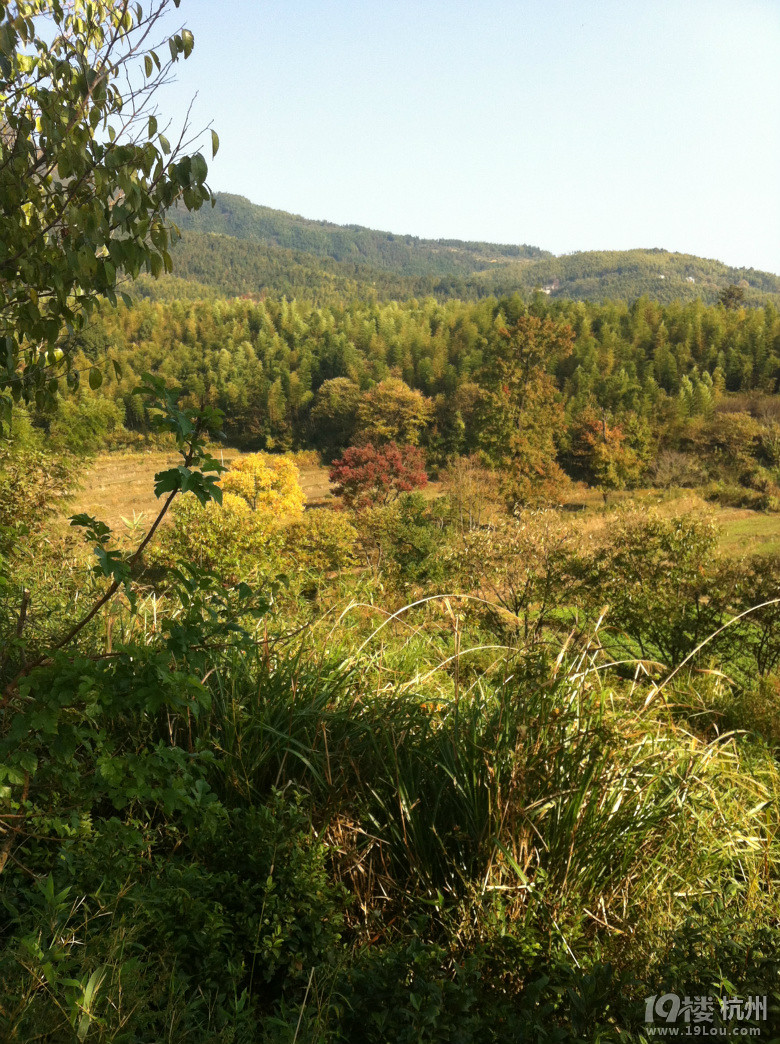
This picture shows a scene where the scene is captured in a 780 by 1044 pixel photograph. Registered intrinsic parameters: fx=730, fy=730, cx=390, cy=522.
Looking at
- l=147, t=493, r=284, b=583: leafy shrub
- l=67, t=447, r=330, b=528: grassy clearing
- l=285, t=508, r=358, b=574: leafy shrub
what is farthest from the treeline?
l=147, t=493, r=284, b=583: leafy shrub

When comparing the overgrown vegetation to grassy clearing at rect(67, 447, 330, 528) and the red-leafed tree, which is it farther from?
grassy clearing at rect(67, 447, 330, 528)

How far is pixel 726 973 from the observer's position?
5.16ft

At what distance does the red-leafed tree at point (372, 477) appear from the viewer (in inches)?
1137

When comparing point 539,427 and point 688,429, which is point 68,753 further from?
point 688,429

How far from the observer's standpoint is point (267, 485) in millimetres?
23781

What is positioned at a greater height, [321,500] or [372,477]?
[372,477]

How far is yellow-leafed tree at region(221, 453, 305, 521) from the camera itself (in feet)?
75.7

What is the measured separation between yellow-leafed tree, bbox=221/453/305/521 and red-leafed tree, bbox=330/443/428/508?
13.2 feet

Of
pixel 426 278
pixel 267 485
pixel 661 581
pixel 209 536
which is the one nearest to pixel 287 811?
pixel 209 536

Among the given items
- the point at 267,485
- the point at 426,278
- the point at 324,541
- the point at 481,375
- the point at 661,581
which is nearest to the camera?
the point at 661,581

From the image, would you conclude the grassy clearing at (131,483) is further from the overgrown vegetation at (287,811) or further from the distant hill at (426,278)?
the distant hill at (426,278)

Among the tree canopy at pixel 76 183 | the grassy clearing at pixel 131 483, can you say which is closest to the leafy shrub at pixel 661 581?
the tree canopy at pixel 76 183

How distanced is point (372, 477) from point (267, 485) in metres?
6.32

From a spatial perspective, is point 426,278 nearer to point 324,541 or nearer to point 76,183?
point 324,541
